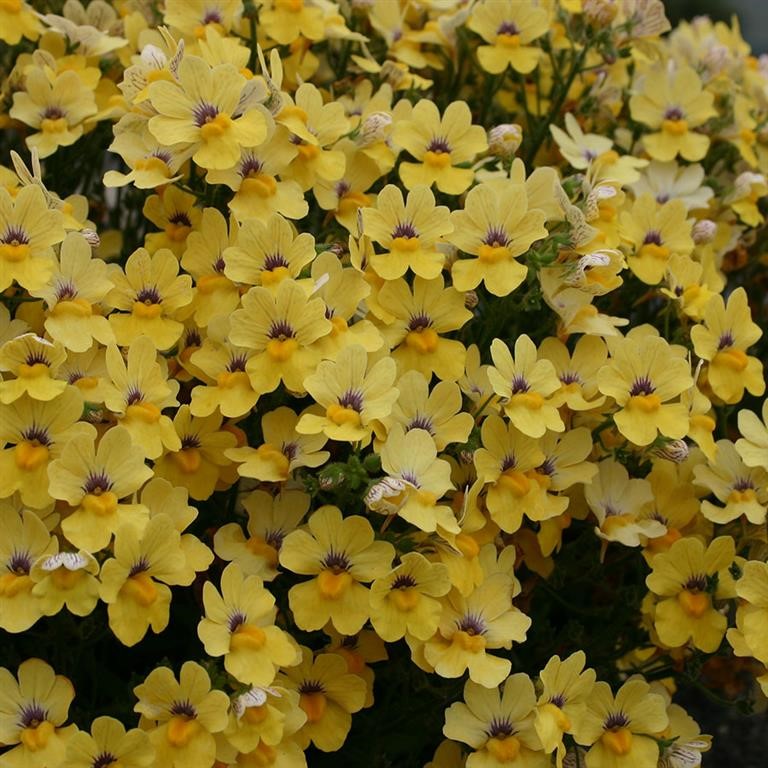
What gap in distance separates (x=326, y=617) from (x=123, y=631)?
Result: 227mm

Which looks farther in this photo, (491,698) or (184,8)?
(184,8)

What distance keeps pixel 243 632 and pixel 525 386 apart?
44 centimetres

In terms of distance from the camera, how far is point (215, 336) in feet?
5.03

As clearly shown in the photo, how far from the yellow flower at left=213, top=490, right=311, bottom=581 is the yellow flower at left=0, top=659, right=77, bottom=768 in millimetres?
237

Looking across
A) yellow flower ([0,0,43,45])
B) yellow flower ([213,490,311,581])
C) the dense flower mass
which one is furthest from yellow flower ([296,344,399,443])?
yellow flower ([0,0,43,45])

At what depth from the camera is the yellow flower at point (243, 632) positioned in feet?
4.47

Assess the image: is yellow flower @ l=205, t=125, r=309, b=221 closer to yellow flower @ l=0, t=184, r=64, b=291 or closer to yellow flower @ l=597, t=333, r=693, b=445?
yellow flower @ l=0, t=184, r=64, b=291

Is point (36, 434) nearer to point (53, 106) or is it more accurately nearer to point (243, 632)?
point (243, 632)

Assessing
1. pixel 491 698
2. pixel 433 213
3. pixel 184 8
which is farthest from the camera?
pixel 184 8

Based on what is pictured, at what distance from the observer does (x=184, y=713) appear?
1.39 meters

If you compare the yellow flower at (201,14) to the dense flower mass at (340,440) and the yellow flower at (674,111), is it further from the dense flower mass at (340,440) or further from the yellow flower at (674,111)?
the yellow flower at (674,111)

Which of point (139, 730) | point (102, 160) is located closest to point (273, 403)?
point (139, 730)

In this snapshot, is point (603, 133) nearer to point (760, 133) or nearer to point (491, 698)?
point (760, 133)

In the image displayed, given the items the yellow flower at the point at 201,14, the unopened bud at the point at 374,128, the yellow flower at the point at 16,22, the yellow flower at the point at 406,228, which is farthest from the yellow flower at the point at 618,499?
the yellow flower at the point at 16,22
